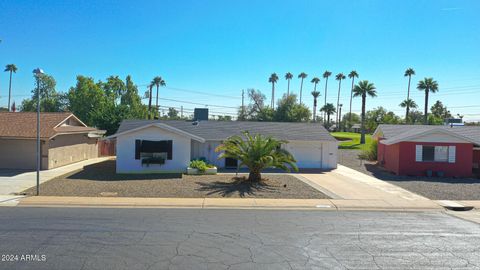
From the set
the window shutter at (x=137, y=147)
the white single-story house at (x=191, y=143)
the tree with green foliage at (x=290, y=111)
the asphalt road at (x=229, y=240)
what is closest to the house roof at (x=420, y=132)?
the white single-story house at (x=191, y=143)

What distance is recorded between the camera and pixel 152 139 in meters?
22.6

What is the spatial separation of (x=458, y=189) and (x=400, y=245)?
12.7 meters

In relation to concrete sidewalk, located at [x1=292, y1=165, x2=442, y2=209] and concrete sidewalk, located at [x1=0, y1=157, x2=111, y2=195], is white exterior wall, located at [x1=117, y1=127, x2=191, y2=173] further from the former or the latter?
concrete sidewalk, located at [x1=292, y1=165, x2=442, y2=209]

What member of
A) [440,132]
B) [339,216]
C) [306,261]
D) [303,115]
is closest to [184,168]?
[339,216]

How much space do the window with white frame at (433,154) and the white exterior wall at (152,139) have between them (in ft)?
53.0

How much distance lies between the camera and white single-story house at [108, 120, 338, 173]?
22438 mm

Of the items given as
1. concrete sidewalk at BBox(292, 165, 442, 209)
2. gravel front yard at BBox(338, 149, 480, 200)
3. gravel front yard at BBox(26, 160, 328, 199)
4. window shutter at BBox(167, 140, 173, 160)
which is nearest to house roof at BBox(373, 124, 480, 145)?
gravel front yard at BBox(338, 149, 480, 200)

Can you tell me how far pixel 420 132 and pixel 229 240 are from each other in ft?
65.5

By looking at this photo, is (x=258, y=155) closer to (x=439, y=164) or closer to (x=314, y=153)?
(x=314, y=153)

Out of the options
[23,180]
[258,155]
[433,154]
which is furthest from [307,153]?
[23,180]

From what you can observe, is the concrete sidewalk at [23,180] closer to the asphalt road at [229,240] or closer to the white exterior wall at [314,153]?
the asphalt road at [229,240]

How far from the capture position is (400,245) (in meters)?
8.79

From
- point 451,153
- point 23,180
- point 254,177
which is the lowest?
point 23,180

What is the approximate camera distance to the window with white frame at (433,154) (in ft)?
79.0
